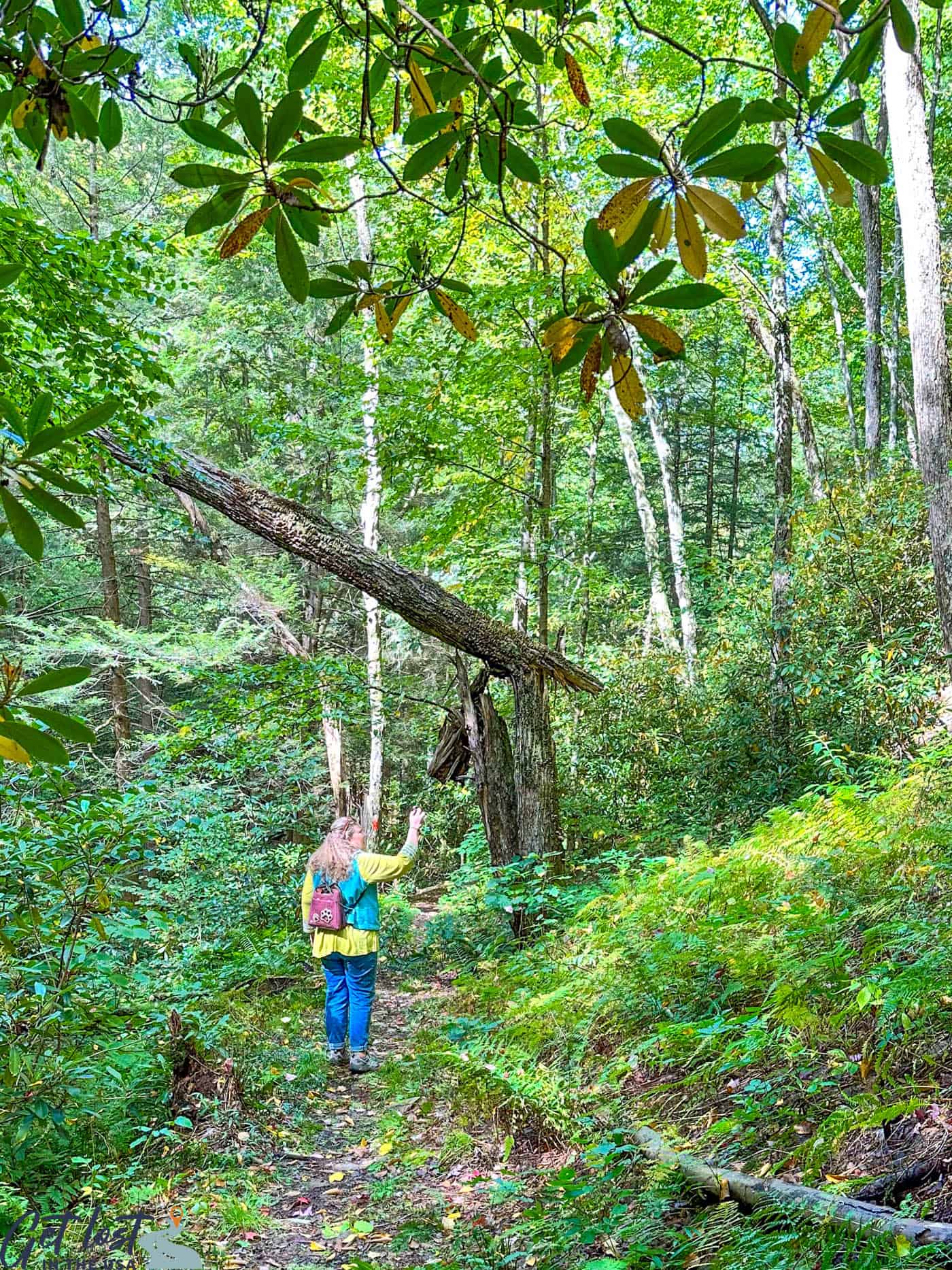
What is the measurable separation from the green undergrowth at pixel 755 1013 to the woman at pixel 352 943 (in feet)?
1.64

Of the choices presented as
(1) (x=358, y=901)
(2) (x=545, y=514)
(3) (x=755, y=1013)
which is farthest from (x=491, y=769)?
(3) (x=755, y=1013)

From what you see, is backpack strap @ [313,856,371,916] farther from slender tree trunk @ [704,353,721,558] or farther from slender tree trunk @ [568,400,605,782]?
slender tree trunk @ [704,353,721,558]

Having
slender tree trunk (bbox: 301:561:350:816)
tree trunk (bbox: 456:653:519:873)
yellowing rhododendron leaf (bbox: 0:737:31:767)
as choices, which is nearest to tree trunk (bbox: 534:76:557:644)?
tree trunk (bbox: 456:653:519:873)

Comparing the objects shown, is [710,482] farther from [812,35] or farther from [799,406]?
[812,35]

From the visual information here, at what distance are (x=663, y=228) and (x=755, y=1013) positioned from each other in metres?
3.42

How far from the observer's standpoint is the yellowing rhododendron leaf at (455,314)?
1.61 m

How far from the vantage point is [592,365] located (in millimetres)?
1359

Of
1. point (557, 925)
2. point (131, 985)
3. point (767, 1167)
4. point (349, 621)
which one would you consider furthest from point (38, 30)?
point (349, 621)

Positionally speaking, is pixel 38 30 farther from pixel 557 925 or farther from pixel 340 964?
pixel 557 925

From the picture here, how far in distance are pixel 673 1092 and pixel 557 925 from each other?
3.05 meters

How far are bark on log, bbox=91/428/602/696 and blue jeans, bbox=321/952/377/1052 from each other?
8.77 ft

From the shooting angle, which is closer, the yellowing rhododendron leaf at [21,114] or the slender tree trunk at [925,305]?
the yellowing rhododendron leaf at [21,114]

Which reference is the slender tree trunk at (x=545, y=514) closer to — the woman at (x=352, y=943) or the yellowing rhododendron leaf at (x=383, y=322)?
the woman at (x=352, y=943)

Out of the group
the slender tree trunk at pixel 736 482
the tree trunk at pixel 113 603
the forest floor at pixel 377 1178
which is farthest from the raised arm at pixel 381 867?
the slender tree trunk at pixel 736 482
